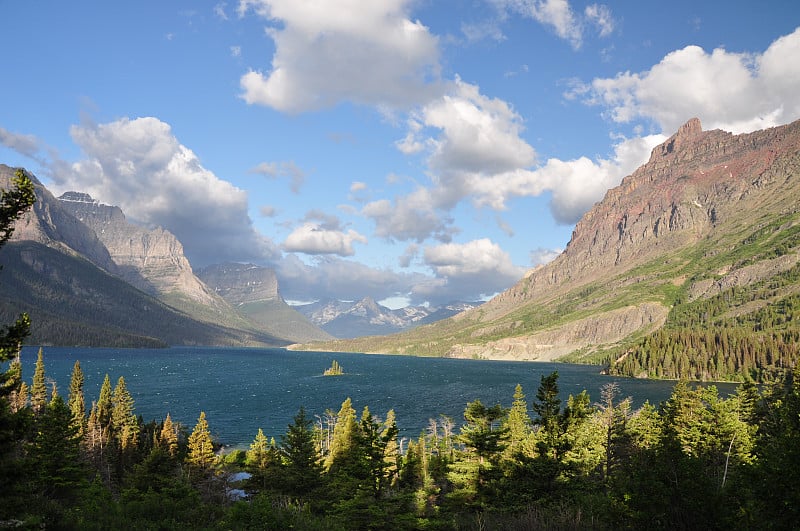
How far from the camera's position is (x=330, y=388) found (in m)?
187

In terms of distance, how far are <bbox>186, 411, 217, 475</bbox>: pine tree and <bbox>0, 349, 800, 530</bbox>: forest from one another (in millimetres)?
183

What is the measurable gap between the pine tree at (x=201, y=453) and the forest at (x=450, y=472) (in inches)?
7.2

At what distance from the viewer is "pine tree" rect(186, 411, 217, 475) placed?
63.4 meters

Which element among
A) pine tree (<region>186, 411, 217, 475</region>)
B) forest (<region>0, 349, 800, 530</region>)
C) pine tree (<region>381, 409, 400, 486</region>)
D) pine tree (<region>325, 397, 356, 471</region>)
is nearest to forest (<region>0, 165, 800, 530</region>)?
forest (<region>0, 349, 800, 530</region>)

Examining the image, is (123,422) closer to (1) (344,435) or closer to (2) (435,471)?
(1) (344,435)

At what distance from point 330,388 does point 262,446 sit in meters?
121

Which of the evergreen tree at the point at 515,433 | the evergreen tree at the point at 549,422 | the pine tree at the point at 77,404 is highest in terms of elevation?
the evergreen tree at the point at 549,422

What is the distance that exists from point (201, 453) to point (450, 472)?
1588 inches

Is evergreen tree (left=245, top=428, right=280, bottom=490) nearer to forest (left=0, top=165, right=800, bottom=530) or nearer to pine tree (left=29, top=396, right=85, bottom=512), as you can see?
forest (left=0, top=165, right=800, bottom=530)

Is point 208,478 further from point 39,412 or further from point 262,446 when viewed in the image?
point 39,412

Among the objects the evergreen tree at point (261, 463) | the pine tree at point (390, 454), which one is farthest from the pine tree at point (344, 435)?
the evergreen tree at point (261, 463)

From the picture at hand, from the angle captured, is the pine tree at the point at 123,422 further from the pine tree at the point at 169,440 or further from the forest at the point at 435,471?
the pine tree at the point at 169,440

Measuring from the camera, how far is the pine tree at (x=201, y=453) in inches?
2496

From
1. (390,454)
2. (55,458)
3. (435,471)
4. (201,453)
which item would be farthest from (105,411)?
(435,471)
